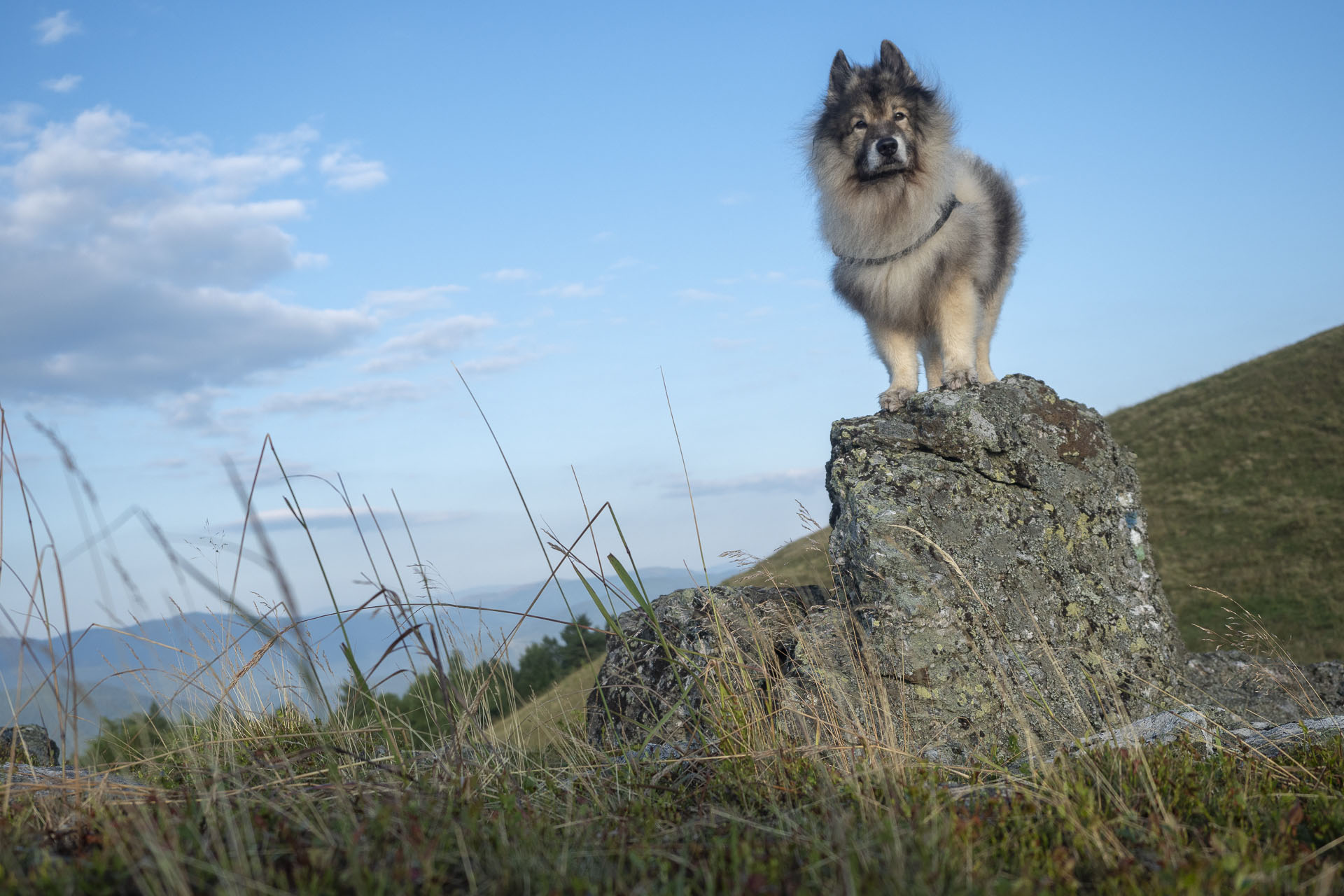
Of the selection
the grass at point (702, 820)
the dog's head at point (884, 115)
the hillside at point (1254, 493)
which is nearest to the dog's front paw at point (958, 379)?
the dog's head at point (884, 115)

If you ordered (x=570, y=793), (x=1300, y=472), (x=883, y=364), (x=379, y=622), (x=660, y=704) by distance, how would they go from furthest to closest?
(x=1300, y=472) < (x=883, y=364) < (x=660, y=704) < (x=379, y=622) < (x=570, y=793)

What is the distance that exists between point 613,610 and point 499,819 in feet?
5.03

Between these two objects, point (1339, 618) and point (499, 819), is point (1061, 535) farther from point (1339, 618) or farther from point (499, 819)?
point (1339, 618)

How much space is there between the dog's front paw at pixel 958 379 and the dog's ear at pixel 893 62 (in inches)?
86.2

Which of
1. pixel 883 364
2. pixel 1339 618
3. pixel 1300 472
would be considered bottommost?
pixel 1339 618

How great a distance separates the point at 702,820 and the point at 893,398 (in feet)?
12.0

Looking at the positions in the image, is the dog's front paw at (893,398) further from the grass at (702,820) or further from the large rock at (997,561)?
the grass at (702,820)

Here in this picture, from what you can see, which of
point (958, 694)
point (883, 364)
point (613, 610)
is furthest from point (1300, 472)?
point (613, 610)

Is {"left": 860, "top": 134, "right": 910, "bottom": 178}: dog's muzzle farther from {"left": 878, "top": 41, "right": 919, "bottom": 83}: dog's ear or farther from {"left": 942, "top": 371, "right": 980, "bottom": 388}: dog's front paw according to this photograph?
{"left": 942, "top": 371, "right": 980, "bottom": 388}: dog's front paw

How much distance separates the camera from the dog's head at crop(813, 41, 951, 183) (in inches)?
231

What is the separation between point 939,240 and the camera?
5.88 metres

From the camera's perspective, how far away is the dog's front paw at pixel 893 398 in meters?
5.45

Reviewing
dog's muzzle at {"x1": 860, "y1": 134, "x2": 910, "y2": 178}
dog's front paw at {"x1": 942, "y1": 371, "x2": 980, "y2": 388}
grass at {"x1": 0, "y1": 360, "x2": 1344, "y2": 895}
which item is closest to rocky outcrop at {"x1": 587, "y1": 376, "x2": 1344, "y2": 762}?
dog's front paw at {"x1": 942, "y1": 371, "x2": 980, "y2": 388}

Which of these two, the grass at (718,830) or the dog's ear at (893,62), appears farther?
the dog's ear at (893,62)
